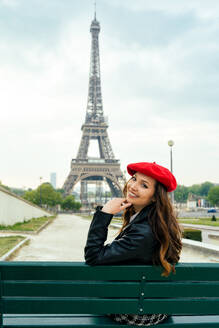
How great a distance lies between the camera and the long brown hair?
2.02 meters

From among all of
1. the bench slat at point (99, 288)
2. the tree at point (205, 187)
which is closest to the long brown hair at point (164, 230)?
the bench slat at point (99, 288)

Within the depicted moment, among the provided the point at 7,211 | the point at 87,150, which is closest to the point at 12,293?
the point at 7,211

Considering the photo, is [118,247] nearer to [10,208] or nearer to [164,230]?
[164,230]

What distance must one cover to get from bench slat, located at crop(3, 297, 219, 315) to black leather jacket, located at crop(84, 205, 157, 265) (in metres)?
0.23

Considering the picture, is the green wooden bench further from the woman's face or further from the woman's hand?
the woman's face

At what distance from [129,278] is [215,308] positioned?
2.02ft

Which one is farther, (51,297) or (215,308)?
(215,308)

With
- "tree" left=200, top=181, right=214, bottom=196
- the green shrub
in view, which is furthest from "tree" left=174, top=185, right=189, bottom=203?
the green shrub

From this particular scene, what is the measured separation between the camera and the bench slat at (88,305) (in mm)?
1935

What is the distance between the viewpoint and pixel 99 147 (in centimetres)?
6988

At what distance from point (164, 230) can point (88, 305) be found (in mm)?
649

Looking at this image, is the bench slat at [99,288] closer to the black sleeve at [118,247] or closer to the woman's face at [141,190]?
the black sleeve at [118,247]

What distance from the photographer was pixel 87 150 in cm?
6594

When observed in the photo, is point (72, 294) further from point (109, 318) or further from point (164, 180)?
point (164, 180)
